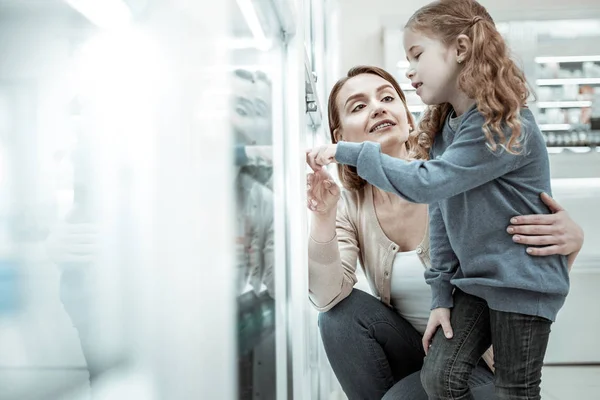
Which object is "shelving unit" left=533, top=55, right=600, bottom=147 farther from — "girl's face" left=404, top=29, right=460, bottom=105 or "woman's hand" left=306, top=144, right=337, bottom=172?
"woman's hand" left=306, top=144, right=337, bottom=172

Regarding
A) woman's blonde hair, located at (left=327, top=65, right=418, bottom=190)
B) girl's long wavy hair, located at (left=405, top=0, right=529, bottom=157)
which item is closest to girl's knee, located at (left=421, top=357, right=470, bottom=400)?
girl's long wavy hair, located at (left=405, top=0, right=529, bottom=157)

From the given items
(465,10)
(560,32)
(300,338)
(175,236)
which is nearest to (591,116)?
(560,32)

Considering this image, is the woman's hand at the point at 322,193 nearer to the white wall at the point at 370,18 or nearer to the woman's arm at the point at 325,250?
the woman's arm at the point at 325,250

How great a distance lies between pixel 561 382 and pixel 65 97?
3420 millimetres

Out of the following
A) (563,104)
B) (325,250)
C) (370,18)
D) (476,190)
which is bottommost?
(325,250)

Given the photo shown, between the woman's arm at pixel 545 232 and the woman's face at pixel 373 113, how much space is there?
0.47m

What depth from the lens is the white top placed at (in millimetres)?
1471

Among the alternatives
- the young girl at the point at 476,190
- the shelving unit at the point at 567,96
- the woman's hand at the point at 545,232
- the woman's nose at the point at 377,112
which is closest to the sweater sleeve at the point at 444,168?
the young girl at the point at 476,190

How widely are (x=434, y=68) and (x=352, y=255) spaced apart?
598mm

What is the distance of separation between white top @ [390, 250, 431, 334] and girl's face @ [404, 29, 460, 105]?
0.46 metres

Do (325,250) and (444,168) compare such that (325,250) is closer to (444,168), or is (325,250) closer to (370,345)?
(370,345)

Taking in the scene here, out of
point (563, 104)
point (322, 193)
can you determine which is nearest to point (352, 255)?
point (322, 193)

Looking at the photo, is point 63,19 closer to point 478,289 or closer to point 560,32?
point 478,289

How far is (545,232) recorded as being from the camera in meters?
1.12
